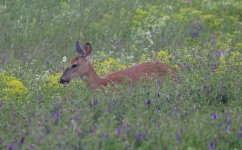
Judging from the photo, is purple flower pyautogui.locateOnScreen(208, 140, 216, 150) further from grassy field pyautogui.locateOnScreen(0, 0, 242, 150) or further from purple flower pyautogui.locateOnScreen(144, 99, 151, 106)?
purple flower pyautogui.locateOnScreen(144, 99, 151, 106)

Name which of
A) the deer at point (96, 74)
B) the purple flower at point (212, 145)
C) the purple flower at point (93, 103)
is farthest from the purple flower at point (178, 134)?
the deer at point (96, 74)

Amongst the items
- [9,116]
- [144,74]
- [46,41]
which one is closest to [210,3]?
[46,41]

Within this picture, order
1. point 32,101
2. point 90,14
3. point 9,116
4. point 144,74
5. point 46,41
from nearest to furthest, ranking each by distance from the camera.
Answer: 1. point 9,116
2. point 32,101
3. point 144,74
4. point 46,41
5. point 90,14

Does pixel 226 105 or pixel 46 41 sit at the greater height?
pixel 226 105

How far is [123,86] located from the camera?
9398 millimetres

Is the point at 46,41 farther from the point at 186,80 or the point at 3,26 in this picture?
the point at 186,80

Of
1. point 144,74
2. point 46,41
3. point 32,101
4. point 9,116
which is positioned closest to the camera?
point 9,116

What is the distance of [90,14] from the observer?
60.5 ft

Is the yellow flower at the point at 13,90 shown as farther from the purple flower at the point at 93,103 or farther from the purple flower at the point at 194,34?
the purple flower at the point at 194,34

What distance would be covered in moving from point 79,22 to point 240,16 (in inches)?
154

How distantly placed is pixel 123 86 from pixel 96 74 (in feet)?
6.45

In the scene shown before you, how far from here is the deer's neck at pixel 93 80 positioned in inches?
439

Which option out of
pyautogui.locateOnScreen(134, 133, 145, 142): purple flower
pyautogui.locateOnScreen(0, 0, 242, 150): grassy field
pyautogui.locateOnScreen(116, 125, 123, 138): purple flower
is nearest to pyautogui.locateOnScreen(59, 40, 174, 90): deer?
pyautogui.locateOnScreen(0, 0, 242, 150): grassy field

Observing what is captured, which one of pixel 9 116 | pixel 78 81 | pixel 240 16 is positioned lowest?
pixel 240 16
